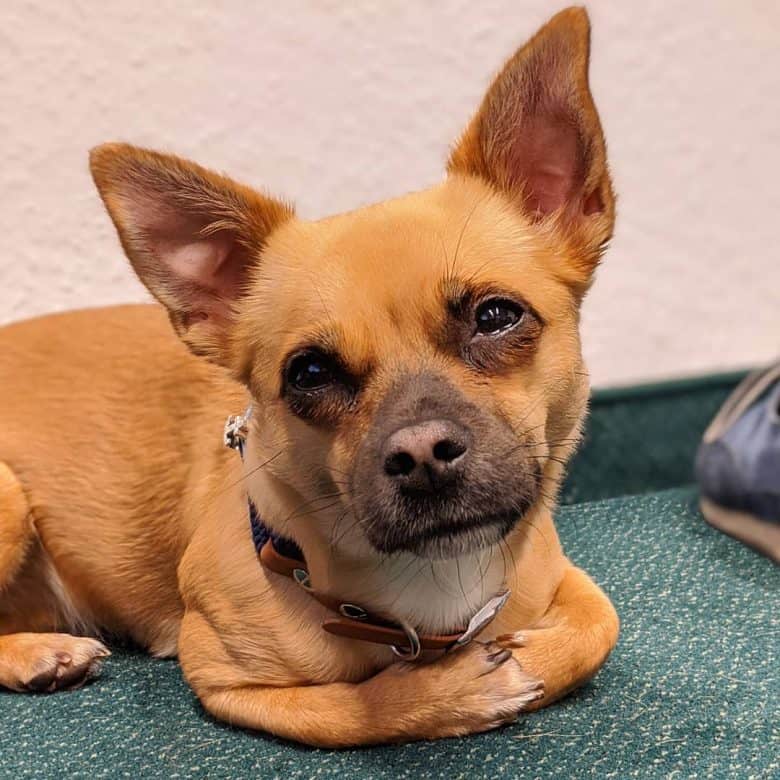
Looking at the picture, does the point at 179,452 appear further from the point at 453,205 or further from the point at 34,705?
the point at 453,205

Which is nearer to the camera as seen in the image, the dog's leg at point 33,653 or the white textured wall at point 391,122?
the dog's leg at point 33,653

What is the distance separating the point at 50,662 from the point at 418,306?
26.2 inches

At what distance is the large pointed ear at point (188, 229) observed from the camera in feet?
3.28

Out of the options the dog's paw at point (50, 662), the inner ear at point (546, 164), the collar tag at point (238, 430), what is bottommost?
the dog's paw at point (50, 662)

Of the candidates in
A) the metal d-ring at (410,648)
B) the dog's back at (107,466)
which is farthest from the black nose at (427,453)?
the dog's back at (107,466)

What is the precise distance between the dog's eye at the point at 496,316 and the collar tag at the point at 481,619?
313 mm

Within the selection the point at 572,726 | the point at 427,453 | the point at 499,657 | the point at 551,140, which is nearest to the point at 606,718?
the point at 572,726

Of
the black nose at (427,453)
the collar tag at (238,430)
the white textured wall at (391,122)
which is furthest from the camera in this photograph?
the white textured wall at (391,122)

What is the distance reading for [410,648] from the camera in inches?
39.9

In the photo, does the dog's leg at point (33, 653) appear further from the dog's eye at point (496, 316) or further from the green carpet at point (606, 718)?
the dog's eye at point (496, 316)

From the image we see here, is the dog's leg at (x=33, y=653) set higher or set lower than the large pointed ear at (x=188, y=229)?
lower

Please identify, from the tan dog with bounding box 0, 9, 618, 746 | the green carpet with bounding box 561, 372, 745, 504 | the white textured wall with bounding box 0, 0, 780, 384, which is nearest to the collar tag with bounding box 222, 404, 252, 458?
the tan dog with bounding box 0, 9, 618, 746

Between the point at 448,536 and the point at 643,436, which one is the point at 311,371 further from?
the point at 643,436

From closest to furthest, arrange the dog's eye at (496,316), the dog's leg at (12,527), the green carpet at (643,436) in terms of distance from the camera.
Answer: the dog's eye at (496,316)
the dog's leg at (12,527)
the green carpet at (643,436)
